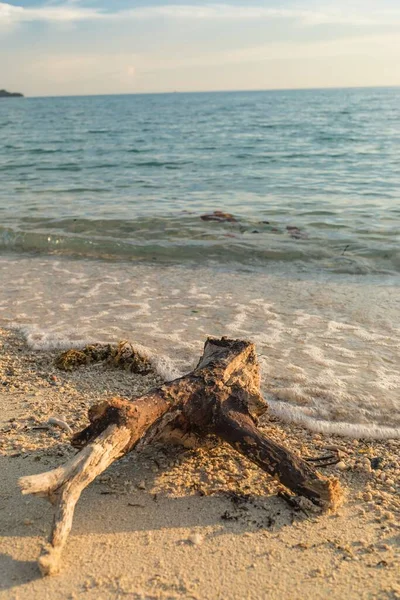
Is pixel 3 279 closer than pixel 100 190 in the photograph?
Yes

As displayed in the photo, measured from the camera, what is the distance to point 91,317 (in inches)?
234

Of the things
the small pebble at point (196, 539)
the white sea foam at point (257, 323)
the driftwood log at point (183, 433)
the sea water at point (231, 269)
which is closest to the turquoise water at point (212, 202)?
the sea water at point (231, 269)

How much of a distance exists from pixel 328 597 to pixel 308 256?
6.63 m

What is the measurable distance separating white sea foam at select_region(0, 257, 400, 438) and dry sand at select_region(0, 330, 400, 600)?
21.8 inches

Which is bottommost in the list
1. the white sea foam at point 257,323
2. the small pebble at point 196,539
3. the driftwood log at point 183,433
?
the white sea foam at point 257,323

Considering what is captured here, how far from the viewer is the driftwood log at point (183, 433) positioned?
238cm

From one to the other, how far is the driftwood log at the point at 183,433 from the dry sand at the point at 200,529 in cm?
14

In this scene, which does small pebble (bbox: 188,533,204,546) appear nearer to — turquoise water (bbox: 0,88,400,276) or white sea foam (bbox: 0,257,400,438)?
white sea foam (bbox: 0,257,400,438)

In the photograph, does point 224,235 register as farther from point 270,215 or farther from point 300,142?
point 300,142

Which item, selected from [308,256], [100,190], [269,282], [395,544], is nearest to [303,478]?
[395,544]

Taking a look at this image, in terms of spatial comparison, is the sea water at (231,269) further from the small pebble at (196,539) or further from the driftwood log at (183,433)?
the small pebble at (196,539)

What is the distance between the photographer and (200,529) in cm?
269

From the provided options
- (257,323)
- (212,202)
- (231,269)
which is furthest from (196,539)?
(212,202)

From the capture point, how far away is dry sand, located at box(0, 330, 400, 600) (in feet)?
7.66
